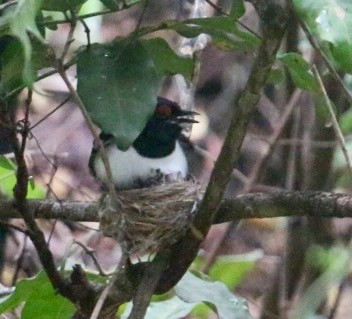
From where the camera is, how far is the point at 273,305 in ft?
9.60

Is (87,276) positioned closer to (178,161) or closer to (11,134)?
(11,134)

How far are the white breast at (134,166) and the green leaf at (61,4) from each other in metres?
0.89

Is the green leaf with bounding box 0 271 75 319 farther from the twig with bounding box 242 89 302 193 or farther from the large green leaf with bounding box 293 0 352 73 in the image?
the twig with bounding box 242 89 302 193

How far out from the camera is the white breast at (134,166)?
222 cm

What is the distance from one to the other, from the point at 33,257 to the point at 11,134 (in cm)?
182

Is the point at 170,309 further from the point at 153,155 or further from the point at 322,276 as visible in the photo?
the point at 322,276

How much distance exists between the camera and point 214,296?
1597mm

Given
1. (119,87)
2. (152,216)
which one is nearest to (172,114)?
(152,216)

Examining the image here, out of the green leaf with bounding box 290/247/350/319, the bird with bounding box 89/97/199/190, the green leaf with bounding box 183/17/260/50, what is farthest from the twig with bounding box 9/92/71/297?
the green leaf with bounding box 290/247/350/319

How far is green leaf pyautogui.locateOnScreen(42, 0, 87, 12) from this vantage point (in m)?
1.25

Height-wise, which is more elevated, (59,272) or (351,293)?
(59,272)

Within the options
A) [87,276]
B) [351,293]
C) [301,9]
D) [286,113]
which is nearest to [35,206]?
[87,276]

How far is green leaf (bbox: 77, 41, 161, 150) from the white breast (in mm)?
806

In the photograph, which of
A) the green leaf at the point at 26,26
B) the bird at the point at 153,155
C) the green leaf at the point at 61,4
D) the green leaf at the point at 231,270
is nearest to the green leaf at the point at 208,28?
the green leaf at the point at 61,4
